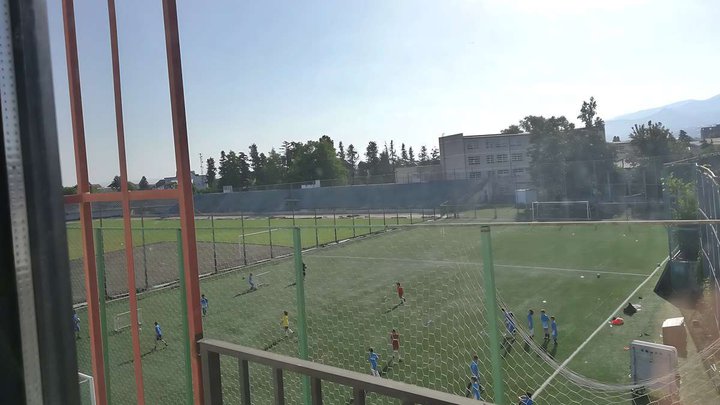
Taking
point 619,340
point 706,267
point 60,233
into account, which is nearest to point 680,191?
point 706,267

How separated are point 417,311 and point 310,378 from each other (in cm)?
1065

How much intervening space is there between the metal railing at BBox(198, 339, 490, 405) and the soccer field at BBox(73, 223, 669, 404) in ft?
9.00

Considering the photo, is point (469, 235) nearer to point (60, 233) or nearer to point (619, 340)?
point (619, 340)

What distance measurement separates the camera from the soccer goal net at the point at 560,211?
30.0 metres

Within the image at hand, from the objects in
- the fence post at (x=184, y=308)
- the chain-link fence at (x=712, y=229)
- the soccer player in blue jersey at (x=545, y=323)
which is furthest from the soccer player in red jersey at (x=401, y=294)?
the fence post at (x=184, y=308)

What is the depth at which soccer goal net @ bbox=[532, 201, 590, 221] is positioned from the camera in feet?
98.6

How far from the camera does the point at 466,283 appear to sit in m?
13.6

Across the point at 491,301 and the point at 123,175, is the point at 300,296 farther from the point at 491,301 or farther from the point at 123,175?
the point at 123,175

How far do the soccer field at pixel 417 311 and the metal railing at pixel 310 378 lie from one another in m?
2.74

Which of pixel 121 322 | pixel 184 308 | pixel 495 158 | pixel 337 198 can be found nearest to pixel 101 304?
pixel 184 308

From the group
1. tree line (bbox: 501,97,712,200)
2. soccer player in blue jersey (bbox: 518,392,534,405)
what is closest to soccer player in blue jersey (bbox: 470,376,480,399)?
soccer player in blue jersey (bbox: 518,392,534,405)

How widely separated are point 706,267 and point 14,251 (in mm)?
14863

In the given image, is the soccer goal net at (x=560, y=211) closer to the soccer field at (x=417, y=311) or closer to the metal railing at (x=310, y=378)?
the soccer field at (x=417, y=311)

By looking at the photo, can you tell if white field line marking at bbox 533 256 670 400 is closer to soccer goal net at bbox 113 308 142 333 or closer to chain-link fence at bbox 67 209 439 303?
chain-link fence at bbox 67 209 439 303
